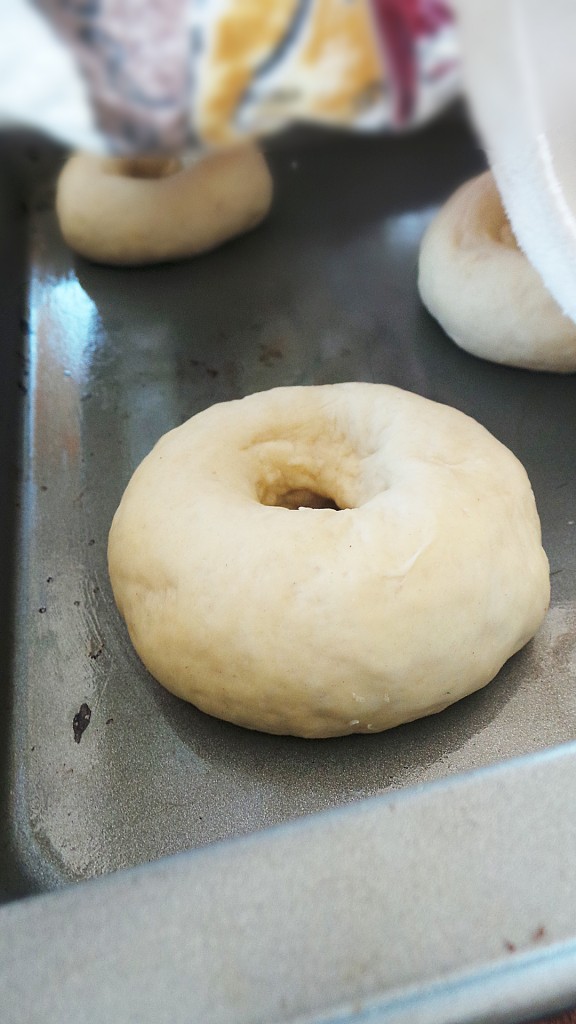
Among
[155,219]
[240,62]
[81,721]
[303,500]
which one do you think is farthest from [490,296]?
[240,62]

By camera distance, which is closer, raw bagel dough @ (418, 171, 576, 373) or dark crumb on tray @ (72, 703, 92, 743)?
dark crumb on tray @ (72, 703, 92, 743)

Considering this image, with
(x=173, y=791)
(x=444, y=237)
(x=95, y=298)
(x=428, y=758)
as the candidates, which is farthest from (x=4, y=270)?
(x=428, y=758)

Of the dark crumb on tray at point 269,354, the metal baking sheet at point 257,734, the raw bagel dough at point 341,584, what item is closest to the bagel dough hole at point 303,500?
the raw bagel dough at point 341,584

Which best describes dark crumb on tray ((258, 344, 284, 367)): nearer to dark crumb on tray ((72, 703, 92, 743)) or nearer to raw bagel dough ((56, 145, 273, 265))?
raw bagel dough ((56, 145, 273, 265))

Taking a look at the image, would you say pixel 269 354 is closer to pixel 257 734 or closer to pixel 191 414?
pixel 191 414

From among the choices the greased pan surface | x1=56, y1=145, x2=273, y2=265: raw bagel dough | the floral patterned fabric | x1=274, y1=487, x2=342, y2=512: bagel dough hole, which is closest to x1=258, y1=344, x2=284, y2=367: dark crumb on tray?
the greased pan surface

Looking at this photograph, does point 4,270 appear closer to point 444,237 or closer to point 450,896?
point 444,237
